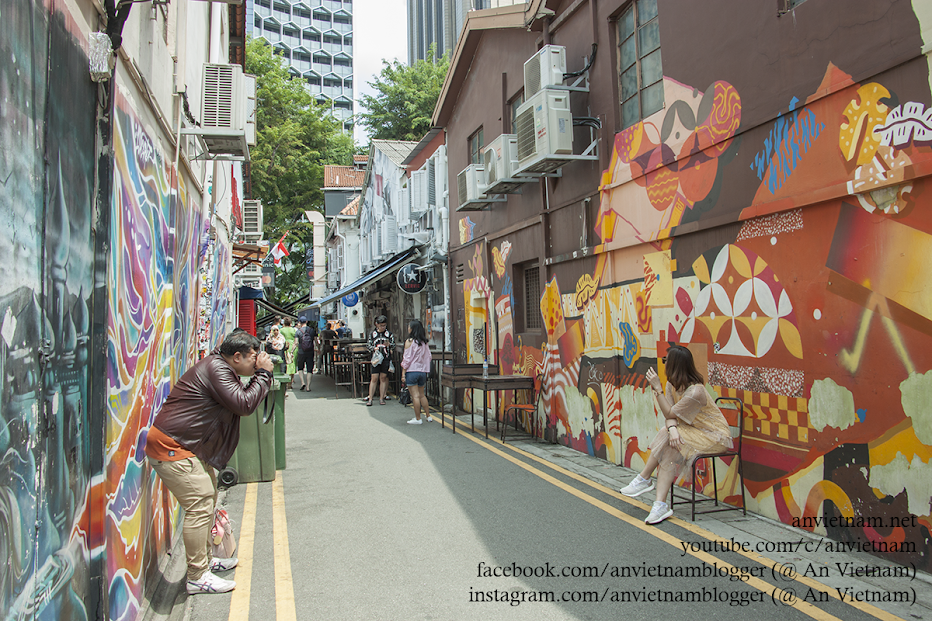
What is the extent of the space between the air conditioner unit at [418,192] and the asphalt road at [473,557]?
29.1 feet

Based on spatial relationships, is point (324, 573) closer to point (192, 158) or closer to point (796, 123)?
point (192, 158)

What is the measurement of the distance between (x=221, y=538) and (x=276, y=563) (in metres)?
0.46

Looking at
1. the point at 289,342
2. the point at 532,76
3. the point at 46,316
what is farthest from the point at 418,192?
the point at 46,316

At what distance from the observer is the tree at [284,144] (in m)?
25.2

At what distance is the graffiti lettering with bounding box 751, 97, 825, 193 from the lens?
4.93m

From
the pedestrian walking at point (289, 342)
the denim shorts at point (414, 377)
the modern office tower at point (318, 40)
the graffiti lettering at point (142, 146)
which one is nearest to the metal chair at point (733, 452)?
the graffiti lettering at point (142, 146)

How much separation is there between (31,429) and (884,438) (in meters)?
4.88

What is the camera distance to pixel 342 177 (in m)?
34.2

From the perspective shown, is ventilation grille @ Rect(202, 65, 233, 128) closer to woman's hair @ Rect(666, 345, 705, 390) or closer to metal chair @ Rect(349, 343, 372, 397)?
woman's hair @ Rect(666, 345, 705, 390)

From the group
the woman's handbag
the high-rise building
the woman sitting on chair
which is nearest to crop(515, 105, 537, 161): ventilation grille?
the woman sitting on chair

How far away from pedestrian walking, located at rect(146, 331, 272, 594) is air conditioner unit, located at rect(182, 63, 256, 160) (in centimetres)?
317

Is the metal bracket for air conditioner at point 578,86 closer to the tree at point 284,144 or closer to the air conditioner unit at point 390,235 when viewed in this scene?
the air conditioner unit at point 390,235

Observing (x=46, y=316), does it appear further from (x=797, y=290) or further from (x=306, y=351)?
(x=306, y=351)

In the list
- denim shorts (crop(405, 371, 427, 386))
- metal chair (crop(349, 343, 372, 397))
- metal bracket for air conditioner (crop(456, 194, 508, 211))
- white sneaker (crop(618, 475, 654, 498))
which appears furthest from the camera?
metal chair (crop(349, 343, 372, 397))
